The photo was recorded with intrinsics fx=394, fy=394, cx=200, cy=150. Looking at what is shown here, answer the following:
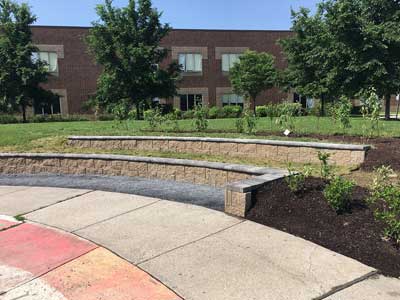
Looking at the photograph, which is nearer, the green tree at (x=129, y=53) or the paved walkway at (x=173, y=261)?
the paved walkway at (x=173, y=261)

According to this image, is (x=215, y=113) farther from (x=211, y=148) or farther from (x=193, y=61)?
(x=211, y=148)

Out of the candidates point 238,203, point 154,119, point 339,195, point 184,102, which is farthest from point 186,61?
point 339,195

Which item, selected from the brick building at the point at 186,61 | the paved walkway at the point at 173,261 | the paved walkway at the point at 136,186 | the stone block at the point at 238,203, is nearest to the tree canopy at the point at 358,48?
the brick building at the point at 186,61

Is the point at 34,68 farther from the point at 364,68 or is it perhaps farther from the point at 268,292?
the point at 268,292

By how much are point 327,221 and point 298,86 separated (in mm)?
23465

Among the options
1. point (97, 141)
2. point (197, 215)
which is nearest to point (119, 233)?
point (197, 215)

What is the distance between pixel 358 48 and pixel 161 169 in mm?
16281

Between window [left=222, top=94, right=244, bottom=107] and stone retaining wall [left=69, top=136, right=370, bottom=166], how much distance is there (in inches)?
1111

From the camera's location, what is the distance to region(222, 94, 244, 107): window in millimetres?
37688

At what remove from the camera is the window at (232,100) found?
37.7 m

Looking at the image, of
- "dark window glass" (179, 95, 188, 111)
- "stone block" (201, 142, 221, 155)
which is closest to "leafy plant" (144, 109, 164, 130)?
"stone block" (201, 142, 221, 155)

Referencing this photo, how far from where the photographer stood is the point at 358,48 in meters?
20.2

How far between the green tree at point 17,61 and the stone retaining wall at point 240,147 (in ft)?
50.5

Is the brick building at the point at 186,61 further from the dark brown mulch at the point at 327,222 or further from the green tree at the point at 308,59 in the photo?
the dark brown mulch at the point at 327,222
